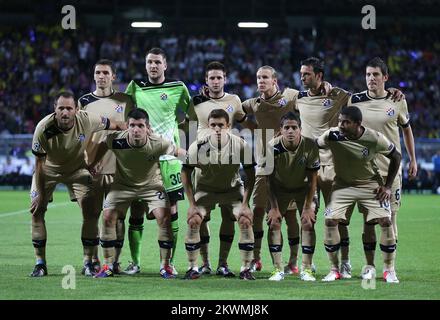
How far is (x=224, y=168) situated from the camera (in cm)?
987

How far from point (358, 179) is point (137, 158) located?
2391mm

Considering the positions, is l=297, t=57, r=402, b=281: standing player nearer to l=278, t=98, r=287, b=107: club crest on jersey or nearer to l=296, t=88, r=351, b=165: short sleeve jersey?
l=296, t=88, r=351, b=165: short sleeve jersey

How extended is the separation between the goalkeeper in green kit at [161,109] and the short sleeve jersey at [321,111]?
1388 millimetres

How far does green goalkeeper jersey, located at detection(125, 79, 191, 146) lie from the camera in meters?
10.4

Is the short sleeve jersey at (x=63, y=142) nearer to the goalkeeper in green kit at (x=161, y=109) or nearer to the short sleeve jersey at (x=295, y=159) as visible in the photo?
the goalkeeper in green kit at (x=161, y=109)

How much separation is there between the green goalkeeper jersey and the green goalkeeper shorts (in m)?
0.30

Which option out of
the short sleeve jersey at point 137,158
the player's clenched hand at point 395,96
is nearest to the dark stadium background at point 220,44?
the player's clenched hand at point 395,96

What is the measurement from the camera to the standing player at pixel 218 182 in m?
9.66

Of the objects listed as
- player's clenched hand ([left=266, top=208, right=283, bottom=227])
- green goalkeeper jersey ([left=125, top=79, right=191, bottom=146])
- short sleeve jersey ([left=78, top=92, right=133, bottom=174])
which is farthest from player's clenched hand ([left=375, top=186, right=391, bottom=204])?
short sleeve jersey ([left=78, top=92, right=133, bottom=174])

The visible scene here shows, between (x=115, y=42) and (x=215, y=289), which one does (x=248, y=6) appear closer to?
(x=115, y=42)

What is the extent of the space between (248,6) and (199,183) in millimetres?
26055

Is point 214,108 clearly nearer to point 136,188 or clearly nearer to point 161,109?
point 161,109

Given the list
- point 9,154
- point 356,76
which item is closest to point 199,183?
point 9,154

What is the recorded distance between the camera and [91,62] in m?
33.2
